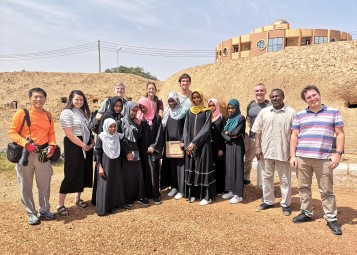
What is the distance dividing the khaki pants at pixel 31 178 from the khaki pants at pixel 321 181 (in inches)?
127

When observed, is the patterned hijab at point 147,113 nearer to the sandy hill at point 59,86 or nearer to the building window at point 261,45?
the sandy hill at point 59,86

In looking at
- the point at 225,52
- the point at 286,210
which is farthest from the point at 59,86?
the point at 286,210

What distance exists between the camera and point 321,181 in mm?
3426

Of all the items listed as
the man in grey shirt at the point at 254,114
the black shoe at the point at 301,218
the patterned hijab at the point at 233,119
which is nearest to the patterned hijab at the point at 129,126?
the patterned hijab at the point at 233,119

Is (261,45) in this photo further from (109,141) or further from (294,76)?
(109,141)

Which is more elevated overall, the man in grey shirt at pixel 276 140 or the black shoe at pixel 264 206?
the man in grey shirt at pixel 276 140

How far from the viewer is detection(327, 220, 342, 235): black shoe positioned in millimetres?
3361

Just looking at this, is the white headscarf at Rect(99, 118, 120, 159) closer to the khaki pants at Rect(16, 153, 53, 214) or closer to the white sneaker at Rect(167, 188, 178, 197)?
the khaki pants at Rect(16, 153, 53, 214)

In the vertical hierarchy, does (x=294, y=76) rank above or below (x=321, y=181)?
above

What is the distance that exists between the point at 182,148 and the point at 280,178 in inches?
58.1

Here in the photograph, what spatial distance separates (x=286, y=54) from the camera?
13.7 m

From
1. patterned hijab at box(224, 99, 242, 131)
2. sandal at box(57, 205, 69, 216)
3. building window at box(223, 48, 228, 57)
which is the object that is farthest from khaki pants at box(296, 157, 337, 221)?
building window at box(223, 48, 228, 57)

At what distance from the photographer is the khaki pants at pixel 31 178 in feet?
11.7

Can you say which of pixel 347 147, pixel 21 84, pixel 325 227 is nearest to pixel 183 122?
pixel 325 227
